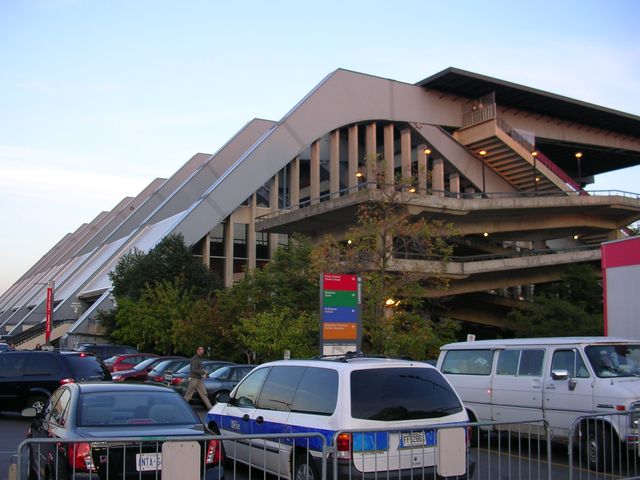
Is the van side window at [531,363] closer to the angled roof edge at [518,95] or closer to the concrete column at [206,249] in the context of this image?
the concrete column at [206,249]

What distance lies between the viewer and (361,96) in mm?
57156

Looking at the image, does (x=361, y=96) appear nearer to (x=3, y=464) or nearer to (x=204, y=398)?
(x=204, y=398)

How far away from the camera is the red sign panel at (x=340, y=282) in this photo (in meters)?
19.9

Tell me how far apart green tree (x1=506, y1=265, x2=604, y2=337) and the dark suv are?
85.7 feet

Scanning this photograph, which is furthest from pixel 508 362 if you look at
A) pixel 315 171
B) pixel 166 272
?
pixel 315 171

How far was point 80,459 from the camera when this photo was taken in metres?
7.02

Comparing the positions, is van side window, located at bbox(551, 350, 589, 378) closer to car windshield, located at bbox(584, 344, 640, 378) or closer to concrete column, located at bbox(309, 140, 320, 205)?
car windshield, located at bbox(584, 344, 640, 378)

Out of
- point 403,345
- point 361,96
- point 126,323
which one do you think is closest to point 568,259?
point 361,96

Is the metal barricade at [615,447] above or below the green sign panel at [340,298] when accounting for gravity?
below

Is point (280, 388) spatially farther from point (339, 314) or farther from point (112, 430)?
point (339, 314)

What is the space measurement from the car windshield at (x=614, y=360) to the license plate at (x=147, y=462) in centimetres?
745

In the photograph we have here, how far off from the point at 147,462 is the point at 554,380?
7554 mm

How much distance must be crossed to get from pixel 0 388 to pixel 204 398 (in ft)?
16.1

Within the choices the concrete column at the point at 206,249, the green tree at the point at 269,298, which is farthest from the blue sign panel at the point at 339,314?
the concrete column at the point at 206,249
